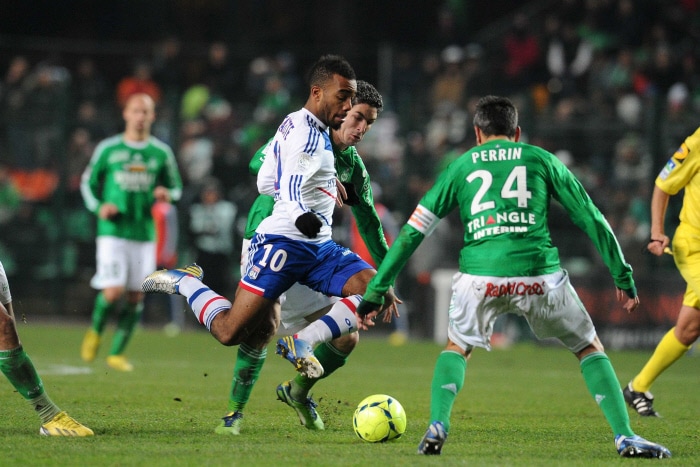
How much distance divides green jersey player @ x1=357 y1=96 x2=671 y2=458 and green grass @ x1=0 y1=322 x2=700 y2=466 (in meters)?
0.40

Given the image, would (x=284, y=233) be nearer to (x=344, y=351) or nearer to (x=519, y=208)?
(x=344, y=351)

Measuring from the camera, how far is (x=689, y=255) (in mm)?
8266

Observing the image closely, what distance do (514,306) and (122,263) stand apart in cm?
651

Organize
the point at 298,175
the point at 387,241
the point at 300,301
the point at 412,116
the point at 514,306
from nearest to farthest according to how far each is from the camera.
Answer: the point at 514,306 < the point at 298,175 < the point at 300,301 < the point at 387,241 < the point at 412,116

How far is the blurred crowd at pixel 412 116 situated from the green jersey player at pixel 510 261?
34.0ft

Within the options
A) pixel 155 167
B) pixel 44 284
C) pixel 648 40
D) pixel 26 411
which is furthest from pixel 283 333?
pixel 26 411

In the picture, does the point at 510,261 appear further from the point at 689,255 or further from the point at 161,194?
the point at 161,194

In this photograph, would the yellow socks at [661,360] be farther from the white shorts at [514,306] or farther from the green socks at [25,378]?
the green socks at [25,378]

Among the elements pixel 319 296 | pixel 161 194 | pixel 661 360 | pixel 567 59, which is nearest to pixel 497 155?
pixel 319 296

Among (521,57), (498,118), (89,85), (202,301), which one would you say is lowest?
(202,301)

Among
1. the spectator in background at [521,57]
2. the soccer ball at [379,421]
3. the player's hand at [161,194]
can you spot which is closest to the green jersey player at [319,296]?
the soccer ball at [379,421]

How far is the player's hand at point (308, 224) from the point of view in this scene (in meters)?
6.22

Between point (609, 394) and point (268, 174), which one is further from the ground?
point (268, 174)

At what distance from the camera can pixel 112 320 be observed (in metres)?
18.5
